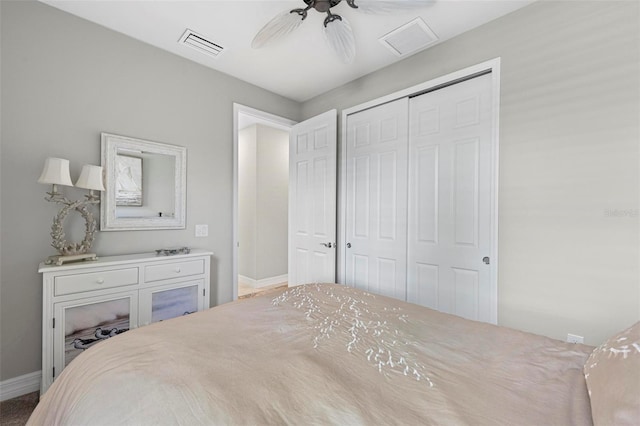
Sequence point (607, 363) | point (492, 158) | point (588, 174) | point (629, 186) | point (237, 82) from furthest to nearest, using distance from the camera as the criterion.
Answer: point (237, 82) → point (492, 158) → point (588, 174) → point (629, 186) → point (607, 363)

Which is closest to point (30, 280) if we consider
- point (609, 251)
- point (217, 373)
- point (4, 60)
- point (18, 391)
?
point (18, 391)

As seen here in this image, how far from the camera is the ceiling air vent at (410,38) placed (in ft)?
7.11

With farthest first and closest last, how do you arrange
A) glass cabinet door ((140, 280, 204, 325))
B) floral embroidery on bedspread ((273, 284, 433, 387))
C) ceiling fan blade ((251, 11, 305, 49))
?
glass cabinet door ((140, 280, 204, 325)), ceiling fan blade ((251, 11, 305, 49)), floral embroidery on bedspread ((273, 284, 433, 387))

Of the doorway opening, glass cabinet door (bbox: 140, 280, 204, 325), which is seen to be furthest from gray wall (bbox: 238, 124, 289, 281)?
glass cabinet door (bbox: 140, 280, 204, 325)

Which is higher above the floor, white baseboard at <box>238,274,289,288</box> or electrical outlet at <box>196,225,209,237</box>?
electrical outlet at <box>196,225,209,237</box>

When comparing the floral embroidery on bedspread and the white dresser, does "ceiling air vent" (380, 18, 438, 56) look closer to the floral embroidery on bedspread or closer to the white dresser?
the floral embroidery on bedspread

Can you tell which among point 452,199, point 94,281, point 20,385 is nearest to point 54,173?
point 94,281

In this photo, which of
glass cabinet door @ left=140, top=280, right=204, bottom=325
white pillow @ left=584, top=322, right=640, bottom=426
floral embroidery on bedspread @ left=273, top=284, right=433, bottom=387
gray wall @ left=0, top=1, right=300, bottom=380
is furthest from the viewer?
glass cabinet door @ left=140, top=280, right=204, bottom=325

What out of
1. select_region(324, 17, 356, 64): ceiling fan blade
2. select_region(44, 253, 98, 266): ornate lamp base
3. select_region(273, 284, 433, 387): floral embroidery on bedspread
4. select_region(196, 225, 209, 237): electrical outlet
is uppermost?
select_region(324, 17, 356, 64): ceiling fan blade

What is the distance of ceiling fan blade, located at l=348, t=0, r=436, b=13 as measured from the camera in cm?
162

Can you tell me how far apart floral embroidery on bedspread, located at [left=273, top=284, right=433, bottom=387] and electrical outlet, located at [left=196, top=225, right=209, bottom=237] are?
Answer: 139 cm

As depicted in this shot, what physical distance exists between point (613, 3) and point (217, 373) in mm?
2857

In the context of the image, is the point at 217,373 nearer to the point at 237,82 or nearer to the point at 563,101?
the point at 563,101

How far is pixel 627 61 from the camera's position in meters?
1.61
